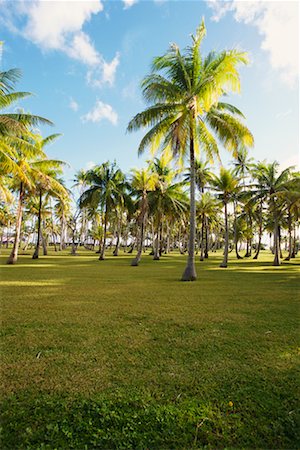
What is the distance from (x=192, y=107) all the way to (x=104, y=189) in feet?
53.2

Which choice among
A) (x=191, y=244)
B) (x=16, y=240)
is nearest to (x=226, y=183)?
(x=191, y=244)

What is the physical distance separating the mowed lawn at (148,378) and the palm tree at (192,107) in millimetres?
6938

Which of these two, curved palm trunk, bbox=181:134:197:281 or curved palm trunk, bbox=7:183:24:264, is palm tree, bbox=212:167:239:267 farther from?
curved palm trunk, bbox=7:183:24:264

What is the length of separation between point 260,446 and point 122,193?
2516cm

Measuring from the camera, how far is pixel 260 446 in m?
2.14

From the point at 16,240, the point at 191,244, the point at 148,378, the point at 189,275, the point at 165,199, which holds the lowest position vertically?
the point at 148,378

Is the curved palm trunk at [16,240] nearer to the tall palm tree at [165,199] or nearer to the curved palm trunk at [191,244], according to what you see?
the tall palm tree at [165,199]

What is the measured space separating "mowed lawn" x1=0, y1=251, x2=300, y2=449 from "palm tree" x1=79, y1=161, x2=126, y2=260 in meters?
20.1

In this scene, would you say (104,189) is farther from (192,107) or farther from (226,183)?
(192,107)

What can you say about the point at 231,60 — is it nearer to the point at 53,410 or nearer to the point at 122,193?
the point at 53,410

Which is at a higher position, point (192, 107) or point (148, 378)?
point (192, 107)

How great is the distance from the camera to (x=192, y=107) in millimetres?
11141

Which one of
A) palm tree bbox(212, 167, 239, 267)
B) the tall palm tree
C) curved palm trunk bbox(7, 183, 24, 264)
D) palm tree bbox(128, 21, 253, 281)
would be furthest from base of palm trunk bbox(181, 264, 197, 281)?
curved palm trunk bbox(7, 183, 24, 264)

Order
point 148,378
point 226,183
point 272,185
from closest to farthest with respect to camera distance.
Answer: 1. point 148,378
2. point 226,183
3. point 272,185
